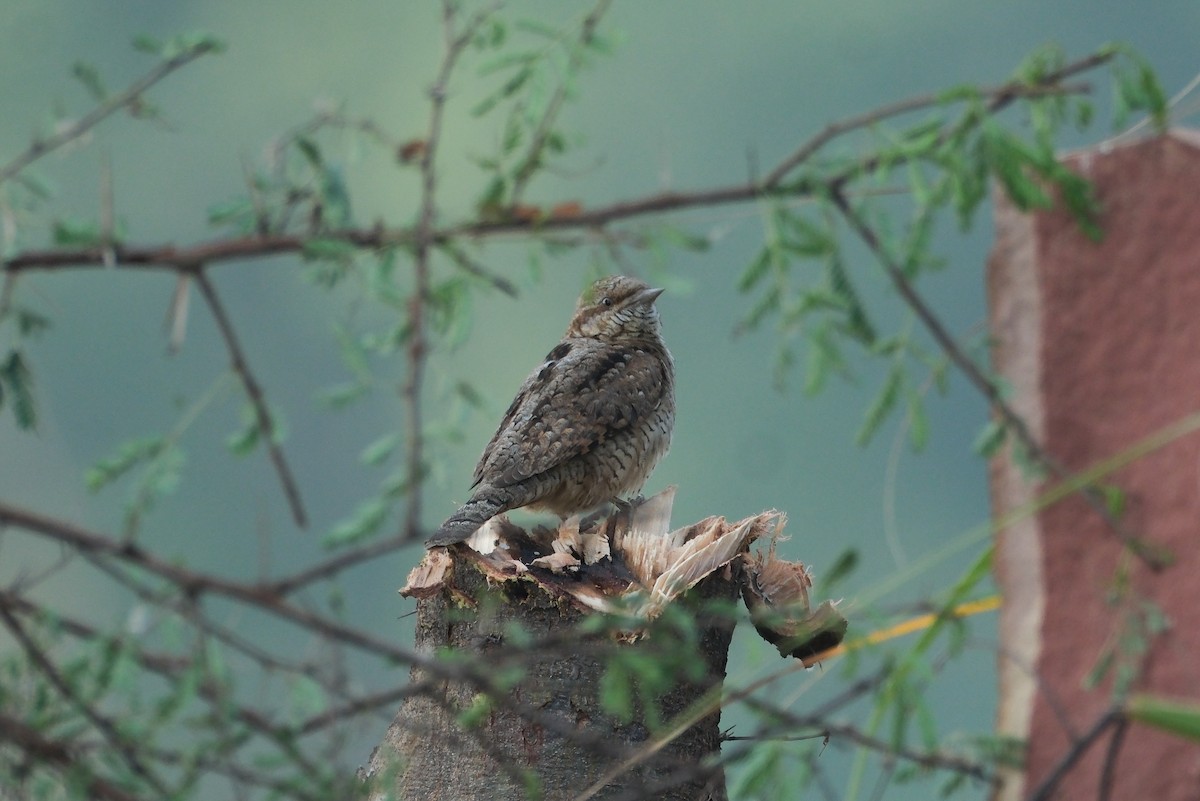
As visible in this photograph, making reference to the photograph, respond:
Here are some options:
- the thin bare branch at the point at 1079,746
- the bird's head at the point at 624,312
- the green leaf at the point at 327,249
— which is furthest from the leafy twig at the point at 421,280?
the bird's head at the point at 624,312

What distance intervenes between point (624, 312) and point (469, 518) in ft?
5.87

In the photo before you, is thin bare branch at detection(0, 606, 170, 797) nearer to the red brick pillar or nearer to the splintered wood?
the red brick pillar

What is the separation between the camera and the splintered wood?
433 cm

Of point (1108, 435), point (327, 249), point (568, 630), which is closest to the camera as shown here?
point (327, 249)

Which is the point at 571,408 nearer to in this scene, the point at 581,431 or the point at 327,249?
the point at 581,431

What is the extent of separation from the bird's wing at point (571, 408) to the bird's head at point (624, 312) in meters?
0.21

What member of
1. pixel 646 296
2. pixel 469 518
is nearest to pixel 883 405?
pixel 469 518

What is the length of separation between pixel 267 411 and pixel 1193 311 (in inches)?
74.2

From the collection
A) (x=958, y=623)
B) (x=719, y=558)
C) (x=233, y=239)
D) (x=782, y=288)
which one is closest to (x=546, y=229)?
(x=782, y=288)


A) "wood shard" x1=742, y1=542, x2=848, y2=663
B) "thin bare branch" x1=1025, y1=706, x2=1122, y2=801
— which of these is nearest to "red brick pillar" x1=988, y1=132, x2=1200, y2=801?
"thin bare branch" x1=1025, y1=706, x2=1122, y2=801

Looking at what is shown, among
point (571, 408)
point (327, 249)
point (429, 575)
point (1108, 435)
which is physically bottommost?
point (1108, 435)

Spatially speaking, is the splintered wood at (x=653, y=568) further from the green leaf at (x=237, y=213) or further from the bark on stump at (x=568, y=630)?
the green leaf at (x=237, y=213)

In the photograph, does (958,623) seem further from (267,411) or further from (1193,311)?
(267,411)

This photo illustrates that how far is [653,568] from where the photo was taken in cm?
457
